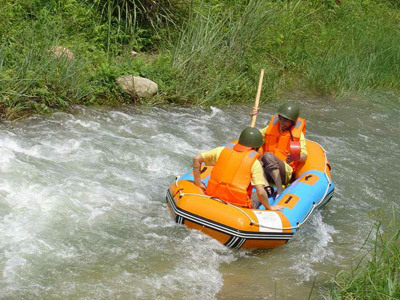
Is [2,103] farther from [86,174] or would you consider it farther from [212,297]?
[212,297]

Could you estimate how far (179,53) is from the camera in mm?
9273

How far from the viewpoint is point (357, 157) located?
26.7ft

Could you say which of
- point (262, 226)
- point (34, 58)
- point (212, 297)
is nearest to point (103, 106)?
point (34, 58)

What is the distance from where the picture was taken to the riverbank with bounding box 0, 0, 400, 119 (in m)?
7.87

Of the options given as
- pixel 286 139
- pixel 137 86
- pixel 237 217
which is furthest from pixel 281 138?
pixel 137 86

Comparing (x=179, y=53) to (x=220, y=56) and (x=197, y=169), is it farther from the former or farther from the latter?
(x=197, y=169)

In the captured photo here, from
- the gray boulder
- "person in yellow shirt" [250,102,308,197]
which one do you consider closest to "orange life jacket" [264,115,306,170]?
"person in yellow shirt" [250,102,308,197]

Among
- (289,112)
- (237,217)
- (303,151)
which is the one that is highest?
(289,112)

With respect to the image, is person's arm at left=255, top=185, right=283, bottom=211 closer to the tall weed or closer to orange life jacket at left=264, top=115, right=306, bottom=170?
orange life jacket at left=264, top=115, right=306, bottom=170

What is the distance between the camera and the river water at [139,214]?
4758 millimetres

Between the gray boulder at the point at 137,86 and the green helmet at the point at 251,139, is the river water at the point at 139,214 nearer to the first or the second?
the gray boulder at the point at 137,86

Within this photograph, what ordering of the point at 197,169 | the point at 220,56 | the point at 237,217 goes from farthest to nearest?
the point at 220,56 → the point at 197,169 → the point at 237,217

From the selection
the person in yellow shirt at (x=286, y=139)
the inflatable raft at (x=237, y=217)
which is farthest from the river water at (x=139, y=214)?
the person in yellow shirt at (x=286, y=139)

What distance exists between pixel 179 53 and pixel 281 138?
130 inches
